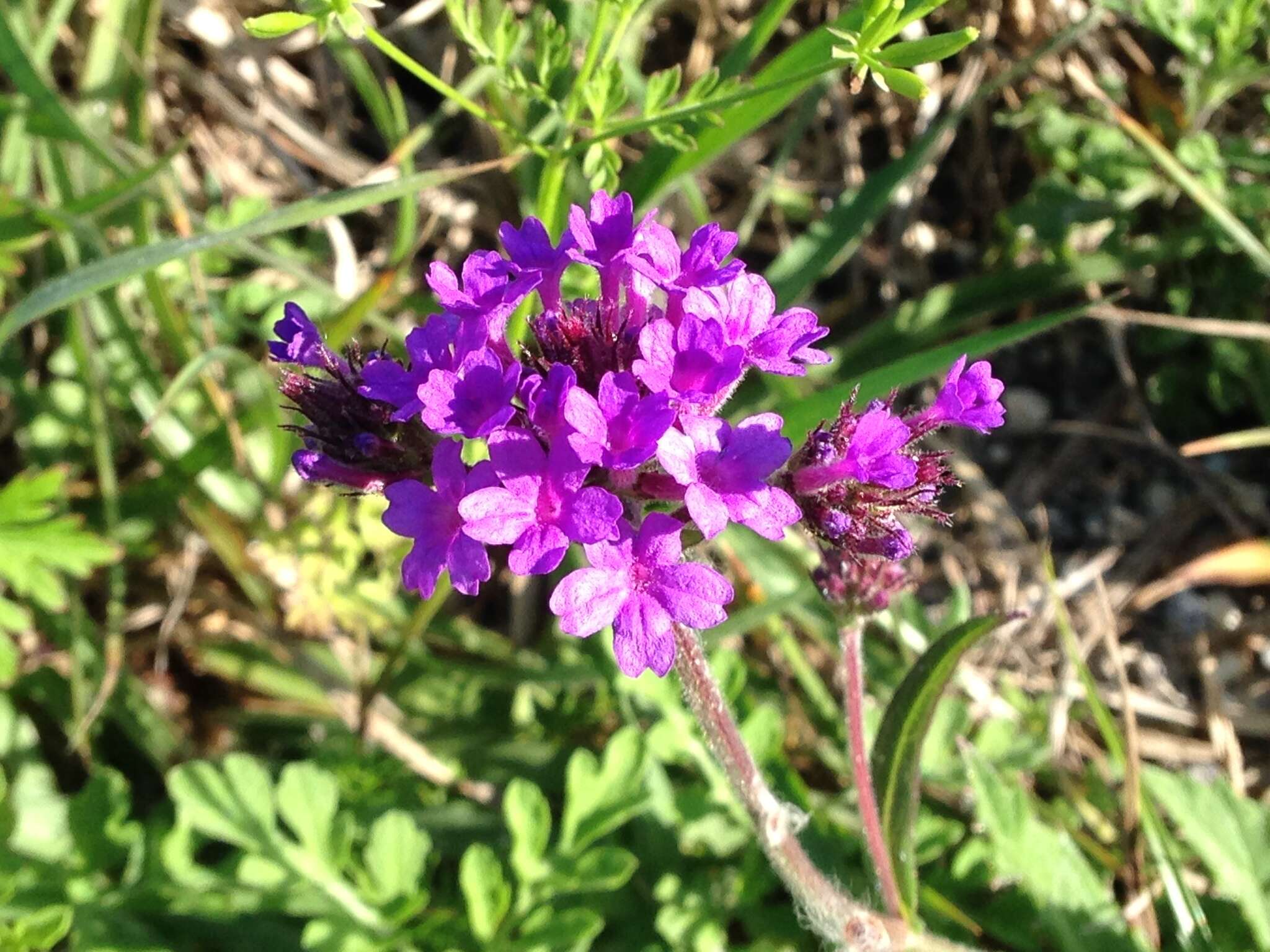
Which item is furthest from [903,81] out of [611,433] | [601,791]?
[601,791]

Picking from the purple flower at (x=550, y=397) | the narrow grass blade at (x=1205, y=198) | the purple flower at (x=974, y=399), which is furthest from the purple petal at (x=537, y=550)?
the narrow grass blade at (x=1205, y=198)

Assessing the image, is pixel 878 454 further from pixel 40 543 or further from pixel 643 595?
pixel 40 543

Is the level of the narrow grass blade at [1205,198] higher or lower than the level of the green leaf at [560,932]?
higher

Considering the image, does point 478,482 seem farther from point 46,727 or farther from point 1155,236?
point 1155,236

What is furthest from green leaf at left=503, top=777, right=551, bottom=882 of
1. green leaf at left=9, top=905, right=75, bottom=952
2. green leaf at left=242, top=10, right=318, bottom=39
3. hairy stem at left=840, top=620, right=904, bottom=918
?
green leaf at left=242, top=10, right=318, bottom=39

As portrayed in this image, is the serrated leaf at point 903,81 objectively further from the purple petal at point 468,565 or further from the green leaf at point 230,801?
the green leaf at point 230,801

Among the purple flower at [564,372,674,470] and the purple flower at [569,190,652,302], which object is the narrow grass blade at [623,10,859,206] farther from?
the purple flower at [564,372,674,470]
